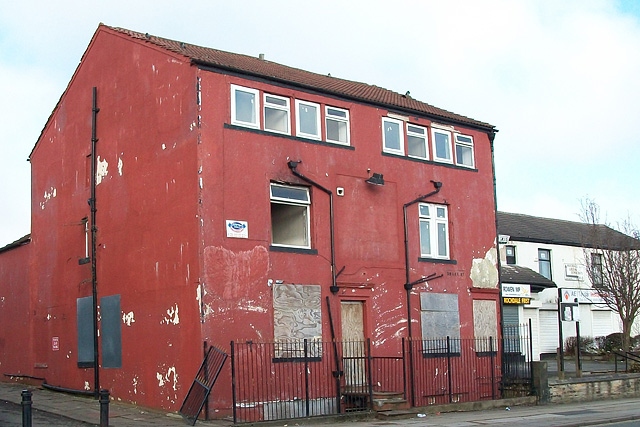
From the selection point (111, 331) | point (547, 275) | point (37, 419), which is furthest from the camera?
point (547, 275)

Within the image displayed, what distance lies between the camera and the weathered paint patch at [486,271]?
2483cm

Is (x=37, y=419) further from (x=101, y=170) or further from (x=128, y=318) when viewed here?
(x=101, y=170)

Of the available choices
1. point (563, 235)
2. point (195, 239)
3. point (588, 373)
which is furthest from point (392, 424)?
point (563, 235)

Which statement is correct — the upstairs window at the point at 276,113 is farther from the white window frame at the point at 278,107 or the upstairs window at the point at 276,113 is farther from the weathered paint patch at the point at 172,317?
the weathered paint patch at the point at 172,317

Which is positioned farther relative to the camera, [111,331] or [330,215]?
[111,331]

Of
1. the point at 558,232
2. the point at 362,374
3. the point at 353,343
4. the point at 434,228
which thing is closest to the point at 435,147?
the point at 434,228

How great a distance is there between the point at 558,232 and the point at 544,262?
3281mm

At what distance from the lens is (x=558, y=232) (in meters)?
44.1

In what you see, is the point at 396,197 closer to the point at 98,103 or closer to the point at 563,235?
the point at 98,103

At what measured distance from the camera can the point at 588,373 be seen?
27000 mm

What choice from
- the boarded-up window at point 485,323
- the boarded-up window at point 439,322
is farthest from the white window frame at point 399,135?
the boarded-up window at point 485,323

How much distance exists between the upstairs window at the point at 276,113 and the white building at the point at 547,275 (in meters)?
18.5

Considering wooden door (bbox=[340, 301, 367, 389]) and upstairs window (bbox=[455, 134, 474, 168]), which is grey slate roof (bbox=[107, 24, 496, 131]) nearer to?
upstairs window (bbox=[455, 134, 474, 168])

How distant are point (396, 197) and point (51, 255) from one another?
37.5ft
